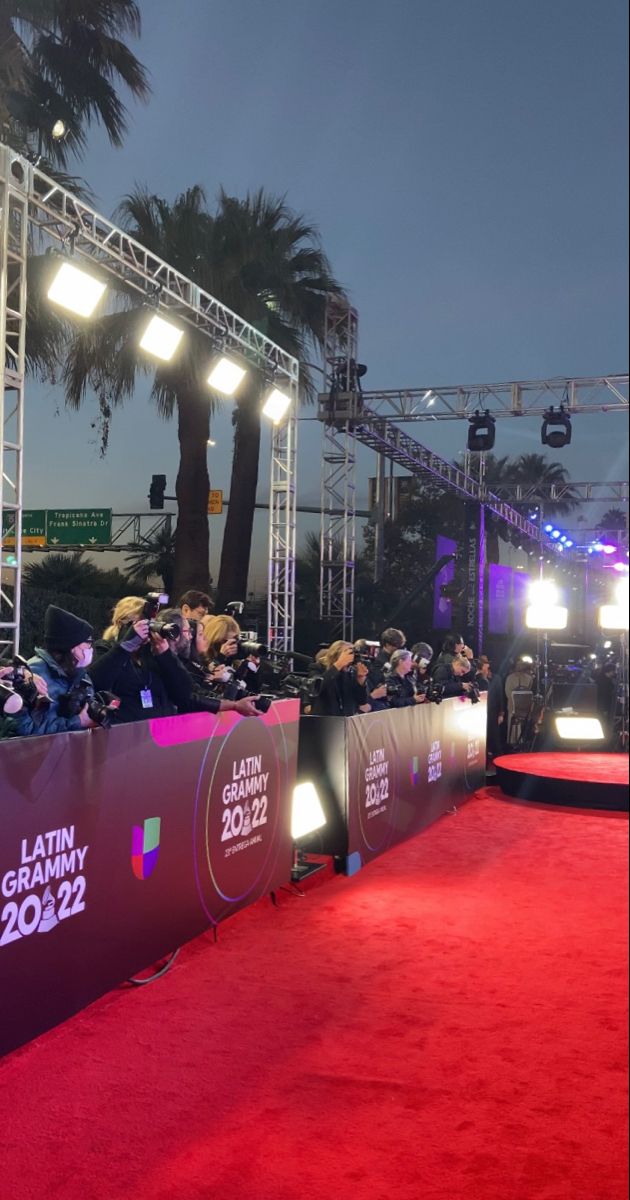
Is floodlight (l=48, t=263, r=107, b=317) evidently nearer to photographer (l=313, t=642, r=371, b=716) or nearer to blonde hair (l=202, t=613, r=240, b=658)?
photographer (l=313, t=642, r=371, b=716)

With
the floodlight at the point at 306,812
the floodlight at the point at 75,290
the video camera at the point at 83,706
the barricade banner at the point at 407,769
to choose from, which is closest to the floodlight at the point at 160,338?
the floodlight at the point at 75,290

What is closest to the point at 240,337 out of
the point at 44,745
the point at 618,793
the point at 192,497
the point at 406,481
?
the point at 192,497

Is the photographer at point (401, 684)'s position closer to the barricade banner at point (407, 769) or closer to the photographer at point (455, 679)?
the barricade banner at point (407, 769)

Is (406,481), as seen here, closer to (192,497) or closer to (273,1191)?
(192,497)

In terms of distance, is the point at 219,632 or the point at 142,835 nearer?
the point at 142,835

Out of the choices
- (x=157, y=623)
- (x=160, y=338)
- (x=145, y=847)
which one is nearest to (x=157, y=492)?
(x=160, y=338)

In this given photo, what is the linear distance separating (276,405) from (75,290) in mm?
3712

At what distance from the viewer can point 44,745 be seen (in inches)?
114

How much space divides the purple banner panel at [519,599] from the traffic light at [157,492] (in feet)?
21.5

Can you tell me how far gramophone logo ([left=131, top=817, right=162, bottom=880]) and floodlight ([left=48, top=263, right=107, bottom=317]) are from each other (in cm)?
484

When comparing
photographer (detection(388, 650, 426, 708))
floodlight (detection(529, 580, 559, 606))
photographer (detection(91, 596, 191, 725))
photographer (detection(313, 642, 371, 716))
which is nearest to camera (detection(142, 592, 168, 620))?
photographer (detection(91, 596, 191, 725))

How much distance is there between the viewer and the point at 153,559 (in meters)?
16.1

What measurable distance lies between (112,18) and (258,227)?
4.38 meters

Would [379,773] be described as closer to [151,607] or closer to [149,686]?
[149,686]
